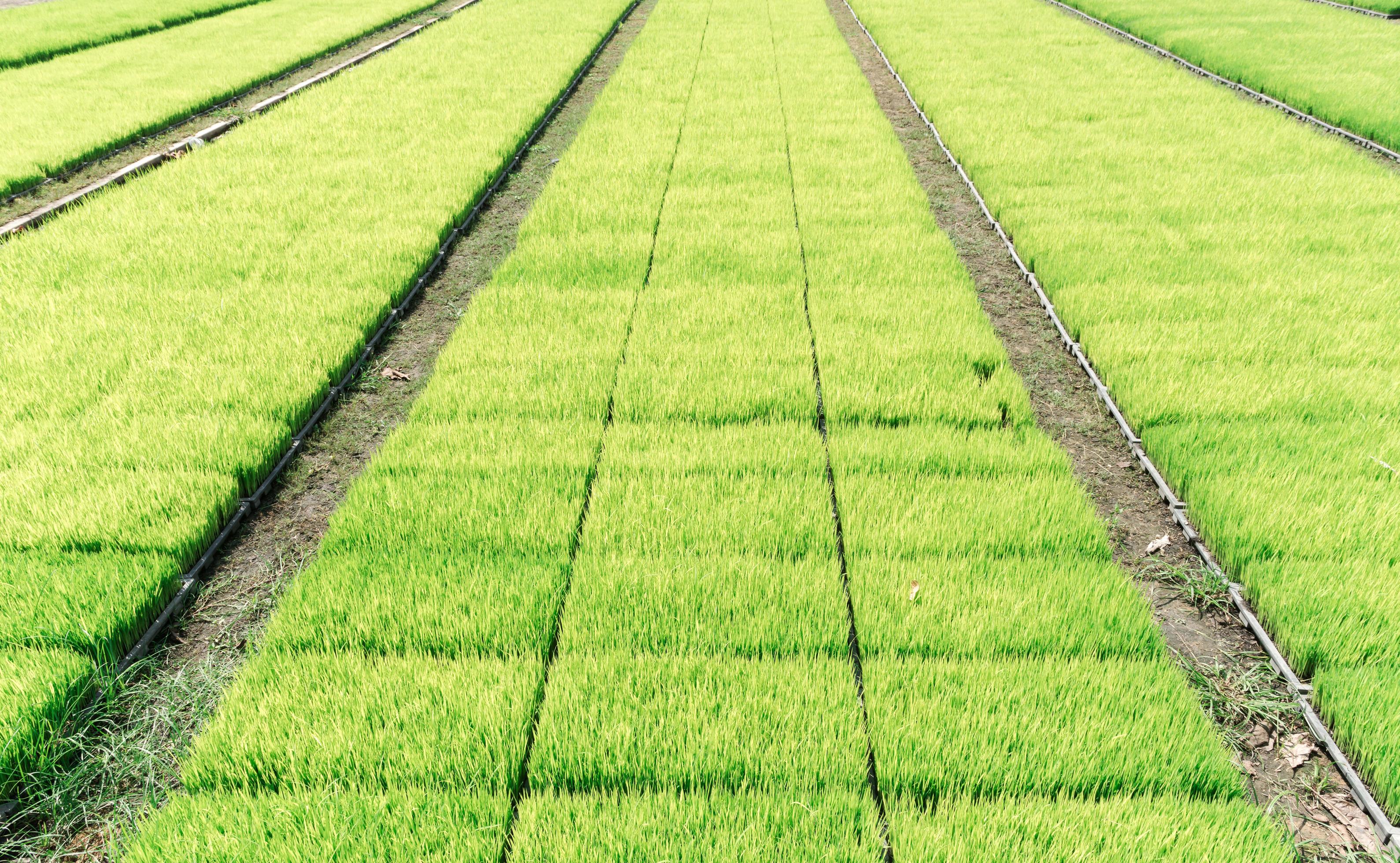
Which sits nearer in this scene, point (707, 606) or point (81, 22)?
point (707, 606)

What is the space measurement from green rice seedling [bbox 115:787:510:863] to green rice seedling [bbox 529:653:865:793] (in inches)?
8.0

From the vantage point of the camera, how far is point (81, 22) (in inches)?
496

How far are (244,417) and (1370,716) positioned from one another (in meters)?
4.28

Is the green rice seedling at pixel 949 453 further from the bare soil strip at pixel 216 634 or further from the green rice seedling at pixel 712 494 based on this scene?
the bare soil strip at pixel 216 634

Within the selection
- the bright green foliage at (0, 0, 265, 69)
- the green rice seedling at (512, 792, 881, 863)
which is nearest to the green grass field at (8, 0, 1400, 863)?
the green rice seedling at (512, 792, 881, 863)

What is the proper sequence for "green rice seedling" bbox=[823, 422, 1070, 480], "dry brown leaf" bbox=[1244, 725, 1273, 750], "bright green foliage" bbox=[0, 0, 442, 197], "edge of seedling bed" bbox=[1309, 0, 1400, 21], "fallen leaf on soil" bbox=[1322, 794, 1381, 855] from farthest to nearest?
"edge of seedling bed" bbox=[1309, 0, 1400, 21], "bright green foliage" bbox=[0, 0, 442, 197], "green rice seedling" bbox=[823, 422, 1070, 480], "dry brown leaf" bbox=[1244, 725, 1273, 750], "fallen leaf on soil" bbox=[1322, 794, 1381, 855]

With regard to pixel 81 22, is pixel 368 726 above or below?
below

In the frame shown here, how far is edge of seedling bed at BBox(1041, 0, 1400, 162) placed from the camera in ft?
22.6

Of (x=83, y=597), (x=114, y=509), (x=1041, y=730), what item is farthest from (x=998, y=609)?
(x=114, y=509)

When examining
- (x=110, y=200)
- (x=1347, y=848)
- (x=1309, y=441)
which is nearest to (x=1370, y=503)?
(x=1309, y=441)

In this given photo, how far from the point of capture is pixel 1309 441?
325cm

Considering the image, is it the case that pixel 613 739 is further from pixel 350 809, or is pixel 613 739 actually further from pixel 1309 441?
pixel 1309 441

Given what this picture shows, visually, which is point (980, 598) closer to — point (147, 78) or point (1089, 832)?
point (1089, 832)

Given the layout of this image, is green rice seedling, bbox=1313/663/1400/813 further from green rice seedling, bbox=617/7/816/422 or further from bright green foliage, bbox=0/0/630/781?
bright green foliage, bbox=0/0/630/781
